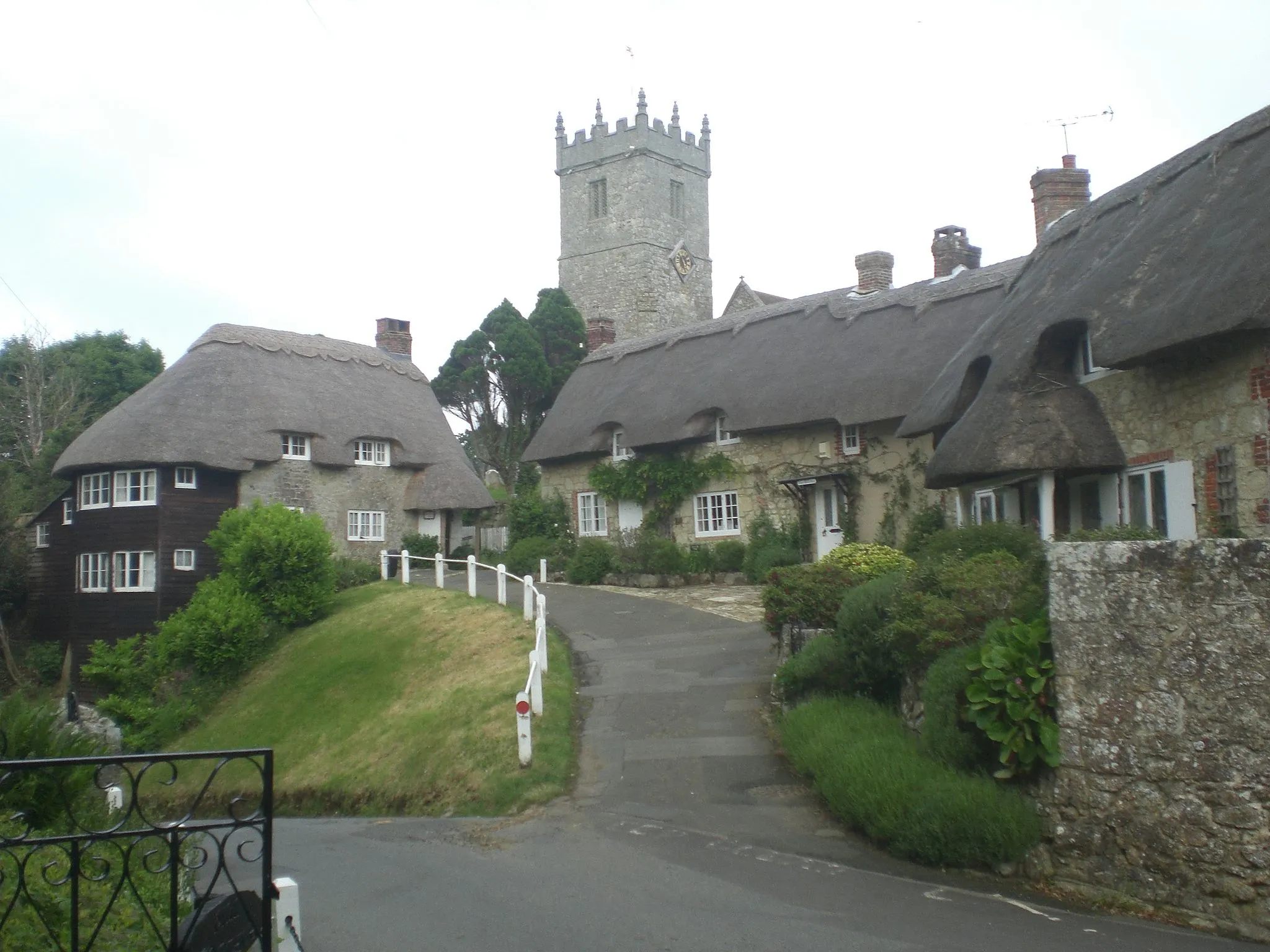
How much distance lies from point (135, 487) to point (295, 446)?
4.59 m

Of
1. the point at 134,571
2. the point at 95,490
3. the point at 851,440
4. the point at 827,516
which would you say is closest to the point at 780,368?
the point at 851,440

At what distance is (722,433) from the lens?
2828cm

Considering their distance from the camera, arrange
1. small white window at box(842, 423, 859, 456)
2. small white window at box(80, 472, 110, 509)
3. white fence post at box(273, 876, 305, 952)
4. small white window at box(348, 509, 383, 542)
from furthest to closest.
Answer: small white window at box(348, 509, 383, 542)
small white window at box(80, 472, 110, 509)
small white window at box(842, 423, 859, 456)
white fence post at box(273, 876, 305, 952)

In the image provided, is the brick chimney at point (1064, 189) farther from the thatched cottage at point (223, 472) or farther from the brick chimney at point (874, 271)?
the thatched cottage at point (223, 472)

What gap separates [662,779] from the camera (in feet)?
37.0

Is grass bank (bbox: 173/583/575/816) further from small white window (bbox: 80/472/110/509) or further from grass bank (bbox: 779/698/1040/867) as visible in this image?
small white window (bbox: 80/472/110/509)

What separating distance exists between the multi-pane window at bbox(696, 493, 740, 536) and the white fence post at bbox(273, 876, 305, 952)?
22.2m

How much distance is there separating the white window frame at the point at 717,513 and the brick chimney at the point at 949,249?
348 inches

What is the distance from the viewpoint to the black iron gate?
14.4 ft

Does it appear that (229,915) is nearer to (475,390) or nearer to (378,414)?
(378,414)

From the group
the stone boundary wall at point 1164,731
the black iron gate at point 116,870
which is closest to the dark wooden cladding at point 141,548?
the black iron gate at point 116,870

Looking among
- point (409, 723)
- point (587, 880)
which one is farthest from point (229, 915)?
point (409, 723)

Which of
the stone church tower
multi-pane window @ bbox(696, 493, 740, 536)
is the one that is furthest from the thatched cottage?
the stone church tower

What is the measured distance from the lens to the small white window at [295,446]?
3203 cm
